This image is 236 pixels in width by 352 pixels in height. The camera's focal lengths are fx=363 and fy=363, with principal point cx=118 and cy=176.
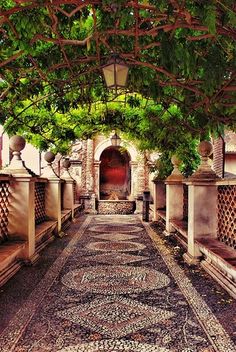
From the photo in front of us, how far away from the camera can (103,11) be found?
11.4 ft

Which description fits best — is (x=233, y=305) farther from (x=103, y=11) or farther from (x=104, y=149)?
(x=104, y=149)

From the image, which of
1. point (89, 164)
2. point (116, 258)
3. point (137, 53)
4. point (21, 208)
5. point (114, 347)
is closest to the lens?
point (114, 347)

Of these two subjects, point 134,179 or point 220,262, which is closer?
point 220,262

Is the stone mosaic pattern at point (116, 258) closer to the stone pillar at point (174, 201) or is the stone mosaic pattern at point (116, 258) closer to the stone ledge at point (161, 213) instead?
the stone pillar at point (174, 201)

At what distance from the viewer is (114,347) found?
2775 millimetres

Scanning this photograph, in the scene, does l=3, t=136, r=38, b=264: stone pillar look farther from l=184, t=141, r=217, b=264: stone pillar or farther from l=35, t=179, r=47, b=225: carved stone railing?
l=184, t=141, r=217, b=264: stone pillar

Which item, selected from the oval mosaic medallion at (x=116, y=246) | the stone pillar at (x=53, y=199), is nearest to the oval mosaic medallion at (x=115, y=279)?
the oval mosaic medallion at (x=116, y=246)

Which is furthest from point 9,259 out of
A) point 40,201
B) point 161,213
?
point 161,213

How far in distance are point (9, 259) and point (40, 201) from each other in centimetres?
390

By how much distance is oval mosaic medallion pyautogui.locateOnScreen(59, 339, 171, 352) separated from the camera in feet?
8.95

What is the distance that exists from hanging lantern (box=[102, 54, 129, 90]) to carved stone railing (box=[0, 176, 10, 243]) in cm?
214

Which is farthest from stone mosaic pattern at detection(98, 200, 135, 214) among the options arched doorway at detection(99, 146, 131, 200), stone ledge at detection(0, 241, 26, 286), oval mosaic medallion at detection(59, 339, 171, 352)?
oval mosaic medallion at detection(59, 339, 171, 352)

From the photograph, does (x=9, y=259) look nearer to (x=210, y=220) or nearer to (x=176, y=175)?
(x=210, y=220)

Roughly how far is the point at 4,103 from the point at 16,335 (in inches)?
229
